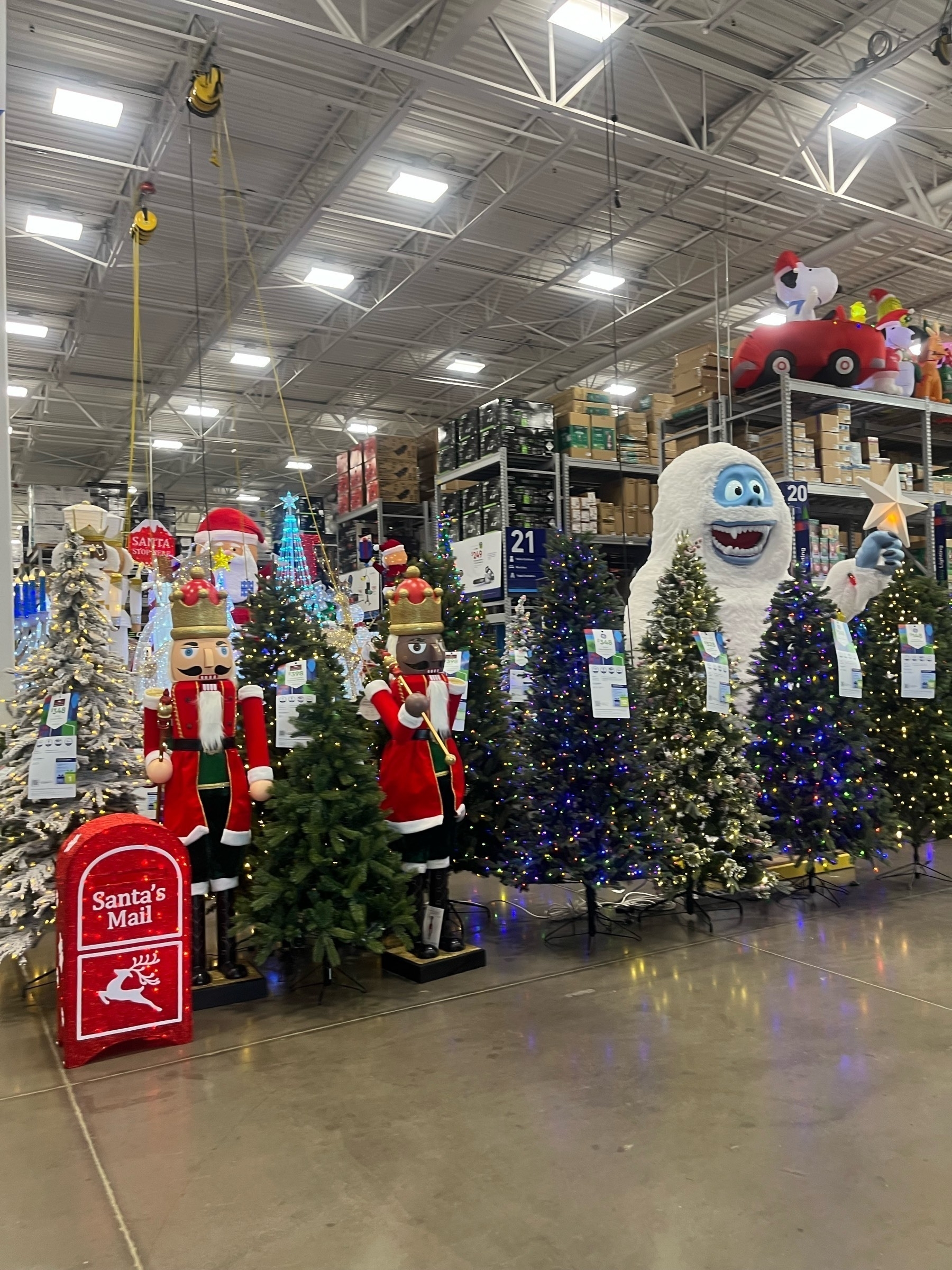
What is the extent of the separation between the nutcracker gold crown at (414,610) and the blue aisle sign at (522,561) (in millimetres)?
4452

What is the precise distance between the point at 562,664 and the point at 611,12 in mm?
5037

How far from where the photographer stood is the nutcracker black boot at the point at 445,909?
3783mm

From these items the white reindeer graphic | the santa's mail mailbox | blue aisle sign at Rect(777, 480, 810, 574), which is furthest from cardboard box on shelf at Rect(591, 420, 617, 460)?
the white reindeer graphic

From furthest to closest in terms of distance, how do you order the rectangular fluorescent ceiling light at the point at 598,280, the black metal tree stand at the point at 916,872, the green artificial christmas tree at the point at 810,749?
the rectangular fluorescent ceiling light at the point at 598,280 < the black metal tree stand at the point at 916,872 < the green artificial christmas tree at the point at 810,749

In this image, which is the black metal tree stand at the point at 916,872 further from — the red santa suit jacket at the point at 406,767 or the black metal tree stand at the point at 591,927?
the red santa suit jacket at the point at 406,767

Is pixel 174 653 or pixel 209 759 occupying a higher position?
pixel 174 653

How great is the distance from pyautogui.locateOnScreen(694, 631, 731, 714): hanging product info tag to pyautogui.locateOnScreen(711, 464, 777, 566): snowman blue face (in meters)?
1.49

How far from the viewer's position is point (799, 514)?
24.6 ft

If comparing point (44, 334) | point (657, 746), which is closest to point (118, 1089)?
point (657, 746)

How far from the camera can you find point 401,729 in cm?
370

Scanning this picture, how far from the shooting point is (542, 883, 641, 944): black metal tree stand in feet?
13.6

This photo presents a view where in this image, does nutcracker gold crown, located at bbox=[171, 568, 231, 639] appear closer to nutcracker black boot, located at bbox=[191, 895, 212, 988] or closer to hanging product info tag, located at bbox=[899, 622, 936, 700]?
nutcracker black boot, located at bbox=[191, 895, 212, 988]

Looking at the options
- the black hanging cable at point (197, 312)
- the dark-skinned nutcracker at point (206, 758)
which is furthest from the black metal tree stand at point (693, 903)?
the black hanging cable at point (197, 312)

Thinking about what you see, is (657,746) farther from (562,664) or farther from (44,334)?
(44,334)
